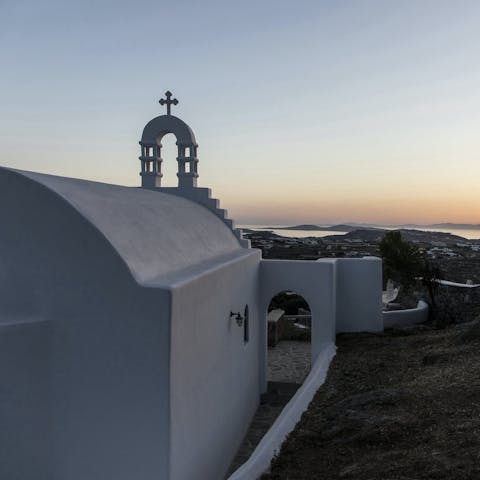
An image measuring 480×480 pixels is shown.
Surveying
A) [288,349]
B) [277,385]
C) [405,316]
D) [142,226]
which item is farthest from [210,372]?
[405,316]

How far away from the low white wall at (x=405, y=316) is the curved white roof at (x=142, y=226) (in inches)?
300

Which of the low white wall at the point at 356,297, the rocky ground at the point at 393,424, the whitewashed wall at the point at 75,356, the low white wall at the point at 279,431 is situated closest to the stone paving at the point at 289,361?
the low white wall at the point at 356,297

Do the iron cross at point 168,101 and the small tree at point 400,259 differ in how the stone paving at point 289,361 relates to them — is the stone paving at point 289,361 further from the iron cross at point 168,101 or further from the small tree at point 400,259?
the iron cross at point 168,101

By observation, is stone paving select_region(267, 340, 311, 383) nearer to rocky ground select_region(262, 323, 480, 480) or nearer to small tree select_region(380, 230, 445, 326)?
rocky ground select_region(262, 323, 480, 480)

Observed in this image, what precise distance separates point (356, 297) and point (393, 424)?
7607 mm

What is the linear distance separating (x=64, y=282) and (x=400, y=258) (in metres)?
15.0

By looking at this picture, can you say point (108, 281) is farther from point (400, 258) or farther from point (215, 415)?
point (400, 258)

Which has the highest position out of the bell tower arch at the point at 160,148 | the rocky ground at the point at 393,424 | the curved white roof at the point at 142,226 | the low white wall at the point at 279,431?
the bell tower arch at the point at 160,148

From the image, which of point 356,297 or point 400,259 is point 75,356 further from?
point 400,259

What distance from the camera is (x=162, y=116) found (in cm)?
1272

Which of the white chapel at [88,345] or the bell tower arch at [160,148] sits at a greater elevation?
the bell tower arch at [160,148]

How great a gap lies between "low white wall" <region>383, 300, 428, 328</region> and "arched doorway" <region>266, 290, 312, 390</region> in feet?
8.99

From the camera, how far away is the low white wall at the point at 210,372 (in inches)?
247

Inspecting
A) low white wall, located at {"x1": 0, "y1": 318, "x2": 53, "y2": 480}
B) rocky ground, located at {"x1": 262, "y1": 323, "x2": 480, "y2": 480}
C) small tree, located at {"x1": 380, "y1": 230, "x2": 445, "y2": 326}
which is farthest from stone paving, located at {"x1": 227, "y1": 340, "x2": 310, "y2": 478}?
small tree, located at {"x1": 380, "y1": 230, "x2": 445, "y2": 326}
